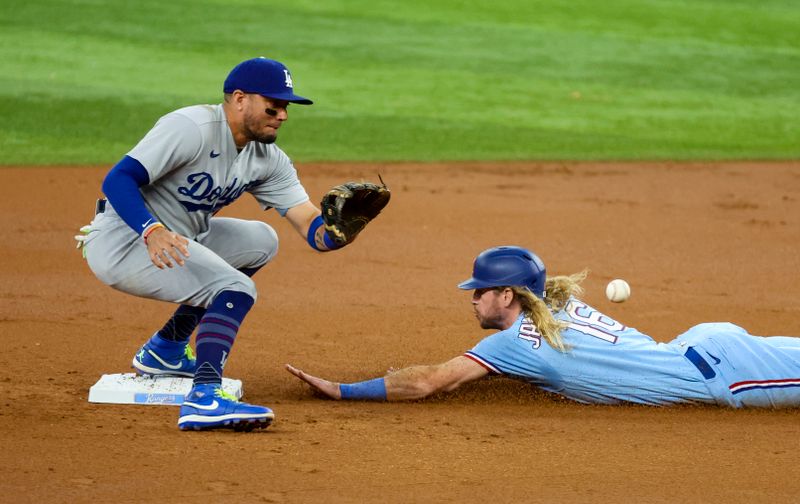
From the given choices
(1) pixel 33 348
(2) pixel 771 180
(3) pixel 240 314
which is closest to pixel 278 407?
(3) pixel 240 314

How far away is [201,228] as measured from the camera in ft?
18.0

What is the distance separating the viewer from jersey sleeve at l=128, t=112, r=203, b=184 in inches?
196

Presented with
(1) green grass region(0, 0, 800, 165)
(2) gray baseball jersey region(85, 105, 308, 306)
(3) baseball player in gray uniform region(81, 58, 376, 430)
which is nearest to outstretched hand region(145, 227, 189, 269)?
(3) baseball player in gray uniform region(81, 58, 376, 430)

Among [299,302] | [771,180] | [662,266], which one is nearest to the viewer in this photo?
[299,302]

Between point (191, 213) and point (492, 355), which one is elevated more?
point (191, 213)

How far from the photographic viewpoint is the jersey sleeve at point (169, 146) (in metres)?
4.98

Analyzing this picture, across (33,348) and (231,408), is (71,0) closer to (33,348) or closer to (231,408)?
(33,348)

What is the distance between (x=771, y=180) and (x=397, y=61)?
602cm

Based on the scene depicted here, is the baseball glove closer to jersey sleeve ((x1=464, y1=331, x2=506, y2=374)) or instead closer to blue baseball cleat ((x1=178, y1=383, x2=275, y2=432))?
jersey sleeve ((x1=464, y1=331, x2=506, y2=374))

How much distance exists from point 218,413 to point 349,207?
3.75ft

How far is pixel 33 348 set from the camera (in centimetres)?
620

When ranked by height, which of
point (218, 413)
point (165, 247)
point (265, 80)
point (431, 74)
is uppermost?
point (431, 74)

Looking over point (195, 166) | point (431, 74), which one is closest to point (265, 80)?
point (195, 166)

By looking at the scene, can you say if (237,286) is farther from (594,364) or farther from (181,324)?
(594,364)
